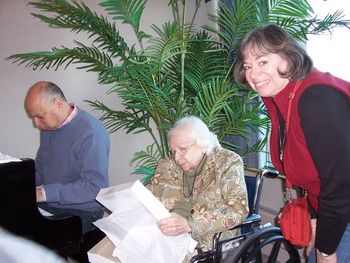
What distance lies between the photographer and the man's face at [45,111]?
5.73 feet

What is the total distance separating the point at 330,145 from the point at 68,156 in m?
1.38

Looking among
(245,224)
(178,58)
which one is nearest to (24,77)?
(178,58)

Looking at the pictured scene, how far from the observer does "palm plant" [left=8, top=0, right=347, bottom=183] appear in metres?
1.77

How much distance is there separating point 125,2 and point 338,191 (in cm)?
141

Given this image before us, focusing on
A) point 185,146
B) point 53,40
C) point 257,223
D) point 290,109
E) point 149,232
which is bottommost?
point 257,223

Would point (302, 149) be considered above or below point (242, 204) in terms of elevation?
above

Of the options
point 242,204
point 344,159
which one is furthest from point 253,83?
point 242,204

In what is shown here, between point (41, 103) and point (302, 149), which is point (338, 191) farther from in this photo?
point (41, 103)

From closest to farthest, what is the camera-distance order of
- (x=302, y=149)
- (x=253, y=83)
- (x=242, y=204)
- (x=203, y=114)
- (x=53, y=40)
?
(x=302, y=149) → (x=253, y=83) → (x=242, y=204) → (x=203, y=114) → (x=53, y=40)

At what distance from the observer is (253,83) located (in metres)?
1.04

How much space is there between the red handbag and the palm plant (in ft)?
2.66

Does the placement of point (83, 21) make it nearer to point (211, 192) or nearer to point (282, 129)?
point (211, 192)

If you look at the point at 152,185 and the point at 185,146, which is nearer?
the point at 185,146

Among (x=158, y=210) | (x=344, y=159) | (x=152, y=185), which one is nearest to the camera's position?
(x=344, y=159)
